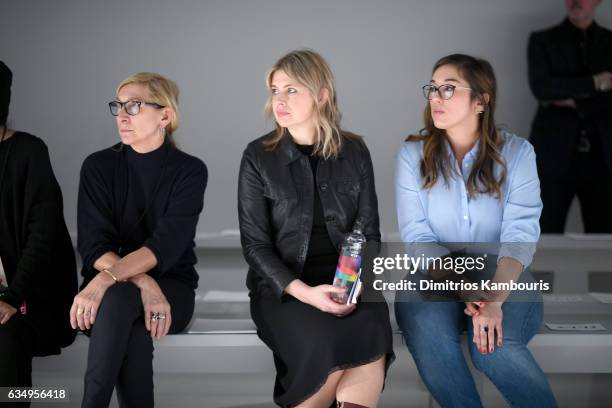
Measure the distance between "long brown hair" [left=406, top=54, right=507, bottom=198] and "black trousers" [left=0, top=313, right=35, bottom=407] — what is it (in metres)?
1.55

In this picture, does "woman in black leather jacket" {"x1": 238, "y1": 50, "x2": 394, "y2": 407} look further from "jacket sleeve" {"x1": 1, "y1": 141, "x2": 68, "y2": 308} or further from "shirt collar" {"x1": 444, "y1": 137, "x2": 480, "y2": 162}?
"jacket sleeve" {"x1": 1, "y1": 141, "x2": 68, "y2": 308}

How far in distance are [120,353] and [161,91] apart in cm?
106

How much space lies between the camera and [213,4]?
4723 millimetres

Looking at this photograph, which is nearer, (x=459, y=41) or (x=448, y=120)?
(x=448, y=120)

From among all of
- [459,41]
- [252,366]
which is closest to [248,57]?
[459,41]

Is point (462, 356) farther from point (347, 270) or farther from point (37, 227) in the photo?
point (37, 227)

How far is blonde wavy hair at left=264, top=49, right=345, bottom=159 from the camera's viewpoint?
2871 mm

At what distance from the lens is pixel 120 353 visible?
2582mm

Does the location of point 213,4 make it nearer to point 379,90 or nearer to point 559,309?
point 379,90

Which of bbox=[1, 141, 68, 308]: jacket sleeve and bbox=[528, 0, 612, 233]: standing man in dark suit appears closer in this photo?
bbox=[1, 141, 68, 308]: jacket sleeve

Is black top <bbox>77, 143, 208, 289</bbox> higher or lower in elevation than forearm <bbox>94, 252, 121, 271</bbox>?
higher

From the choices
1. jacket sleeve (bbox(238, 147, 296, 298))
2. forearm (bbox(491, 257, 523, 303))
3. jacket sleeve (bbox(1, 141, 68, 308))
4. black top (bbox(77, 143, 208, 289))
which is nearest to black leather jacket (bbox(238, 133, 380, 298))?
jacket sleeve (bbox(238, 147, 296, 298))

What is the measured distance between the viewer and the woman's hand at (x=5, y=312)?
2.69m

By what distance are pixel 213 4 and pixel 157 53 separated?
0.46 meters
